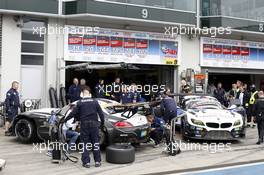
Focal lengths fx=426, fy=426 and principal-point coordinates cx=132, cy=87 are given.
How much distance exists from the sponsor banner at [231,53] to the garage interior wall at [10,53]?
30.5ft

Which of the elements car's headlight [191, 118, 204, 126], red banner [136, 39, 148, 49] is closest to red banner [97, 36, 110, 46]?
red banner [136, 39, 148, 49]

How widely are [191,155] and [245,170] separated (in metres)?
1.85

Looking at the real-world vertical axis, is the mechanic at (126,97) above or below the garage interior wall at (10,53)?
below

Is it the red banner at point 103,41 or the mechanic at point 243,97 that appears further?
the red banner at point 103,41

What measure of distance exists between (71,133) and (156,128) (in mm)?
2554

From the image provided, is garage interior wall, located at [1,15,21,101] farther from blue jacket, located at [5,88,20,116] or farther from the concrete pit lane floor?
the concrete pit lane floor

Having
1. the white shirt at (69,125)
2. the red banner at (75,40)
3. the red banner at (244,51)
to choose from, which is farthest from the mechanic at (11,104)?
the red banner at (244,51)

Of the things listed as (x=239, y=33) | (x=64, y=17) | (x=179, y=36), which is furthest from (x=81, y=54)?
(x=239, y=33)

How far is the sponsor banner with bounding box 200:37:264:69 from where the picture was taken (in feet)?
71.5

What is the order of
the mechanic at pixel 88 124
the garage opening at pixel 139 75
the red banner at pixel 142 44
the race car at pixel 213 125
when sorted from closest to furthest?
the mechanic at pixel 88 124
the race car at pixel 213 125
the red banner at pixel 142 44
the garage opening at pixel 139 75

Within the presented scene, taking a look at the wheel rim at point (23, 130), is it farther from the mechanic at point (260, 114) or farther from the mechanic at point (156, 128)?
the mechanic at point (260, 114)

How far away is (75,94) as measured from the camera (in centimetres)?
1683

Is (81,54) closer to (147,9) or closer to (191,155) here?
(147,9)

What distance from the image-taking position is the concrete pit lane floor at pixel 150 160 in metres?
9.20
